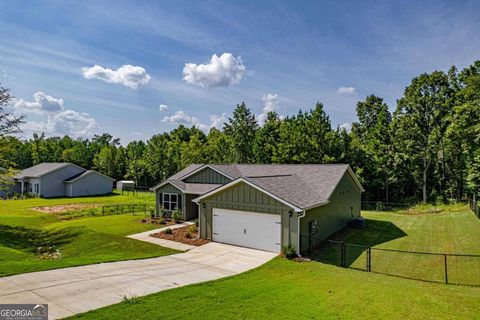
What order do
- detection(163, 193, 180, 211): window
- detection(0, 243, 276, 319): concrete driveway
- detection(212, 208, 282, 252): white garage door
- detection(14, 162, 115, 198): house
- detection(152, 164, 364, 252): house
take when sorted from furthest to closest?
detection(14, 162, 115, 198): house → detection(163, 193, 180, 211): window → detection(212, 208, 282, 252): white garage door → detection(152, 164, 364, 252): house → detection(0, 243, 276, 319): concrete driveway

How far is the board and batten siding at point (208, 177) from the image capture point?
24.0 meters

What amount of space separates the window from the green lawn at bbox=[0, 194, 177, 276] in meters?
2.41

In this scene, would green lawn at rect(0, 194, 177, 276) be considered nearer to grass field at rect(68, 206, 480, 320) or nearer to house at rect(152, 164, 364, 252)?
house at rect(152, 164, 364, 252)

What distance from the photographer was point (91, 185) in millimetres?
46656

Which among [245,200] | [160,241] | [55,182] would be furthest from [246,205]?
[55,182]

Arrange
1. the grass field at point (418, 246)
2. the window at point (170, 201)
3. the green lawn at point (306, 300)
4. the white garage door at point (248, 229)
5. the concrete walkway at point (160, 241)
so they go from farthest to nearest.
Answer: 1. the window at point (170, 201)
2. the concrete walkway at point (160, 241)
3. the white garage door at point (248, 229)
4. the grass field at point (418, 246)
5. the green lawn at point (306, 300)

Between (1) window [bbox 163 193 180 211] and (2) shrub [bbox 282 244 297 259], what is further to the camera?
(1) window [bbox 163 193 180 211]

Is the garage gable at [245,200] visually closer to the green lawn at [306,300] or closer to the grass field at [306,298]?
the grass field at [306,298]

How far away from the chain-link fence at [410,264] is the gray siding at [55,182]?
4061 cm

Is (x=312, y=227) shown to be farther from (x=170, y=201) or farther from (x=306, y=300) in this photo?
(x=170, y=201)

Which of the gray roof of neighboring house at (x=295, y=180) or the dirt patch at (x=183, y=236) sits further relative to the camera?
the dirt patch at (x=183, y=236)

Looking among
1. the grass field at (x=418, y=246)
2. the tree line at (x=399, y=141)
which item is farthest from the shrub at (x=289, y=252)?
the tree line at (x=399, y=141)

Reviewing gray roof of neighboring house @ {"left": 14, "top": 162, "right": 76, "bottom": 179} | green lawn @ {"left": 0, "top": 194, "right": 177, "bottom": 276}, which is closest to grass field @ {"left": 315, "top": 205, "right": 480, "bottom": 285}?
green lawn @ {"left": 0, "top": 194, "right": 177, "bottom": 276}

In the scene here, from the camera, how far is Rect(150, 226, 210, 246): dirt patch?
17047 mm
